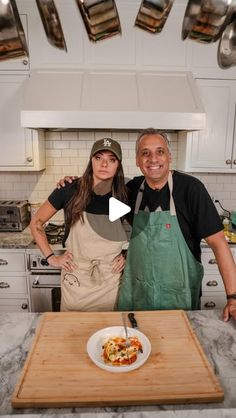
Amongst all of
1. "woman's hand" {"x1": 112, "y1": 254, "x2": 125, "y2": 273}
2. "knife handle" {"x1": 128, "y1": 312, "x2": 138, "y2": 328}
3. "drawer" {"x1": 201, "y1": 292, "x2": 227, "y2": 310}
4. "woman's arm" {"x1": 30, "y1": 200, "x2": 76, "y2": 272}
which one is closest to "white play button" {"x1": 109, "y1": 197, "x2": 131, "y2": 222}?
"woman's hand" {"x1": 112, "y1": 254, "x2": 125, "y2": 273}

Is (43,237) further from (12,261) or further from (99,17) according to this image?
(99,17)

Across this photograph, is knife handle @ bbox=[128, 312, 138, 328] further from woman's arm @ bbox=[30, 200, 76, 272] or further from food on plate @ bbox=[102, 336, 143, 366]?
woman's arm @ bbox=[30, 200, 76, 272]

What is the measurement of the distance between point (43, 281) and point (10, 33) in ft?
6.62

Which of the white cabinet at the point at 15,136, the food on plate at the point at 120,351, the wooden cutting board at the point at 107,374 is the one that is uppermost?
the white cabinet at the point at 15,136

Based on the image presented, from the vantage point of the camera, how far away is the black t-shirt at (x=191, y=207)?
4.89 feet

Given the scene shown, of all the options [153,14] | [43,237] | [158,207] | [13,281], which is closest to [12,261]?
[13,281]

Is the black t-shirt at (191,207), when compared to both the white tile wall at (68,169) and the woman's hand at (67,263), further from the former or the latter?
the white tile wall at (68,169)

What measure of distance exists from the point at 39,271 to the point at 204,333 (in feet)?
5.32

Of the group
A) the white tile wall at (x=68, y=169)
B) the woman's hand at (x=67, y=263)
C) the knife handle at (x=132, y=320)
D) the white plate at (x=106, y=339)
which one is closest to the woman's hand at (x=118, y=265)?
the woman's hand at (x=67, y=263)

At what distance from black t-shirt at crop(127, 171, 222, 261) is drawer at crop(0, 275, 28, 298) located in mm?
1375

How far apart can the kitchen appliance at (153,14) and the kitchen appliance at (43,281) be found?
1.83 metres

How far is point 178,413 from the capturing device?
800 mm

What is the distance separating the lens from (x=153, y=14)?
0.82m

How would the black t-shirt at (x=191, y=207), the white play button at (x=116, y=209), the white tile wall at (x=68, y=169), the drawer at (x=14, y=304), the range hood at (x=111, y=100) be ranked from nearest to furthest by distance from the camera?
1. the black t-shirt at (x=191, y=207)
2. the white play button at (x=116, y=209)
3. the range hood at (x=111, y=100)
4. the drawer at (x=14, y=304)
5. the white tile wall at (x=68, y=169)
